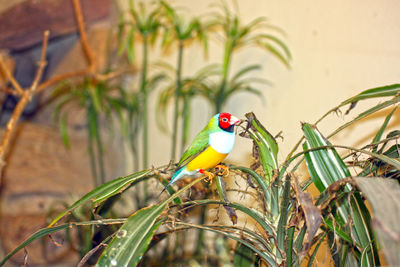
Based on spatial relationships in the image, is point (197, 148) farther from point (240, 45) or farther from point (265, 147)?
point (240, 45)

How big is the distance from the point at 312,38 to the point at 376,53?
403mm

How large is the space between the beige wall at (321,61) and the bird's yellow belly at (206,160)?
0.23m

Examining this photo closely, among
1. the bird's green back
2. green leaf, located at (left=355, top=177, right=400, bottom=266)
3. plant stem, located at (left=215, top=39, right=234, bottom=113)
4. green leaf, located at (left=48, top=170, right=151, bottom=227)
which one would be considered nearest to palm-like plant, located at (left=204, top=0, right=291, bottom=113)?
plant stem, located at (left=215, top=39, right=234, bottom=113)

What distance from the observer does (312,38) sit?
1919 millimetres

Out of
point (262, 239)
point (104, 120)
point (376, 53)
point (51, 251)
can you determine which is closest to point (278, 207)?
point (262, 239)

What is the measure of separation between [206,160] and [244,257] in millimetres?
324

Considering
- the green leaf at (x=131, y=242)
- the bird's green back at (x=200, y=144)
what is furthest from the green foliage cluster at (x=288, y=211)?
the bird's green back at (x=200, y=144)

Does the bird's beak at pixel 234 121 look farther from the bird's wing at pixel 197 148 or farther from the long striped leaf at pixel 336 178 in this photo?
the long striped leaf at pixel 336 178

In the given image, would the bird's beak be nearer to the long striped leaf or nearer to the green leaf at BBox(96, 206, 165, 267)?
the long striped leaf

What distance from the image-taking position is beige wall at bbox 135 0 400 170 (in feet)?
5.05

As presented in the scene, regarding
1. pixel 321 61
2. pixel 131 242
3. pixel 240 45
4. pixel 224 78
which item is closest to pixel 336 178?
pixel 131 242

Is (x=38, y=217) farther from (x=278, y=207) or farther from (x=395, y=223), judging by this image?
(x=395, y=223)

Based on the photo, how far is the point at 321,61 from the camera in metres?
1.85

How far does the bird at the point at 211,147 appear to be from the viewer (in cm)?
121
